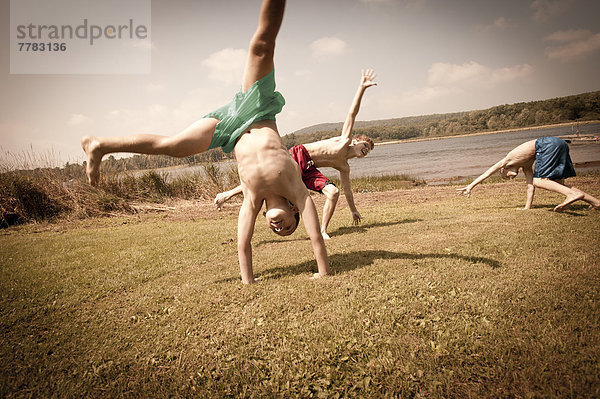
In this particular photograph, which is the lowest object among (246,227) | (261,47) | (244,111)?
(246,227)

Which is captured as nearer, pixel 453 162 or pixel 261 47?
pixel 261 47

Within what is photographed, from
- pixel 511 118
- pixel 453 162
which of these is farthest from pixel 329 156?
pixel 511 118

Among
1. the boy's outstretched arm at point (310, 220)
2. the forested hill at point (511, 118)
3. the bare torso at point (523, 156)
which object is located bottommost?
the boy's outstretched arm at point (310, 220)

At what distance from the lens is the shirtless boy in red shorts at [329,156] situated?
6547 millimetres

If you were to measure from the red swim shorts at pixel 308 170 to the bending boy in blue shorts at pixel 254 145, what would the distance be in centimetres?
274

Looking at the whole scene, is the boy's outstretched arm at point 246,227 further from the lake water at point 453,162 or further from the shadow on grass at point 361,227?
the lake water at point 453,162

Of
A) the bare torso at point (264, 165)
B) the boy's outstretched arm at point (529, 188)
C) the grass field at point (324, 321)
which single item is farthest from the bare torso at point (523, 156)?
the bare torso at point (264, 165)

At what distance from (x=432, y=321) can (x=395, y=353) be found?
62 cm

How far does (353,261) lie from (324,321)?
72.3 inches

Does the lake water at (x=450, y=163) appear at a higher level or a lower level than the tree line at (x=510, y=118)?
lower

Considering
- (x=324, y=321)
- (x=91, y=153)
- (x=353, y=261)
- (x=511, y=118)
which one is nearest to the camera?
(x=324, y=321)

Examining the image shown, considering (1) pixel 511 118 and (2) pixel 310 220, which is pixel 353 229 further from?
(1) pixel 511 118

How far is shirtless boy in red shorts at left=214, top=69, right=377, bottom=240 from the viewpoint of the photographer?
6.55 meters

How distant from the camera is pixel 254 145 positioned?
11.5ft
